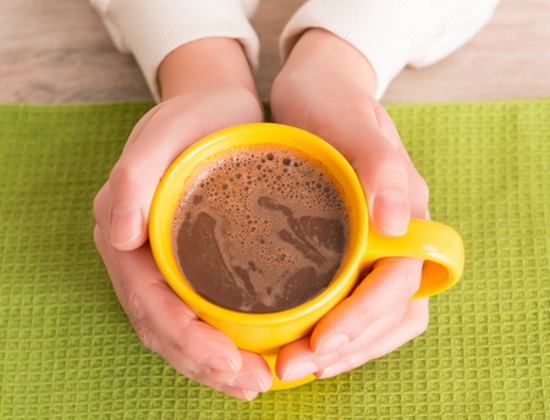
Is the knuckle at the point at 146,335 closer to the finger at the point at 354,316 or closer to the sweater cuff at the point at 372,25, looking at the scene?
the finger at the point at 354,316

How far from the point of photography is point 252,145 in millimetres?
443

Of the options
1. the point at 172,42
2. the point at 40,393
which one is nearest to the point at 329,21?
the point at 172,42

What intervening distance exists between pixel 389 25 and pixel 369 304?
284 mm

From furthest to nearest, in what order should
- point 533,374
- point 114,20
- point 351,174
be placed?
point 114,20 < point 533,374 < point 351,174

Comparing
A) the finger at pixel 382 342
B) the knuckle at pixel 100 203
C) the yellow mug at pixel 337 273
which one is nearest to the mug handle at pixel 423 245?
the yellow mug at pixel 337 273

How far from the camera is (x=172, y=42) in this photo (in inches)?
23.7

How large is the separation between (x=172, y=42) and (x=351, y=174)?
26 cm

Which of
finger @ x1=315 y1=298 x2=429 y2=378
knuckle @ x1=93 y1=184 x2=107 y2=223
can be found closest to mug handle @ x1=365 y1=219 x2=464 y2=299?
finger @ x1=315 y1=298 x2=429 y2=378

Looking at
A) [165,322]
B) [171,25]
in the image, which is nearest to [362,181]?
[165,322]

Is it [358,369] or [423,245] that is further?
[358,369]

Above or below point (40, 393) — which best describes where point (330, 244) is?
above

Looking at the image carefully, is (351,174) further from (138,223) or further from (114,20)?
(114,20)

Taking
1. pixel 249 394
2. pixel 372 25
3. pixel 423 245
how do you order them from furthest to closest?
pixel 372 25, pixel 249 394, pixel 423 245

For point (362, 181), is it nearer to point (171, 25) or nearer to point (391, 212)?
point (391, 212)
